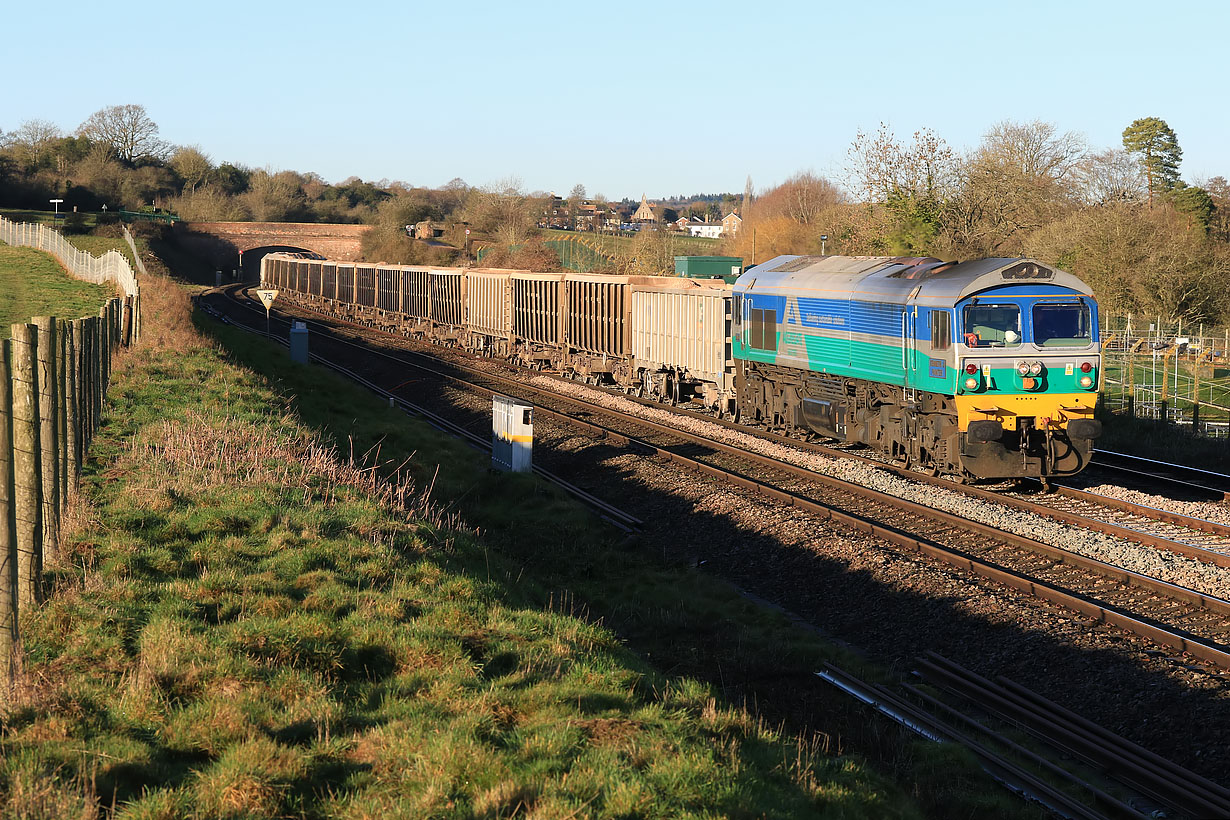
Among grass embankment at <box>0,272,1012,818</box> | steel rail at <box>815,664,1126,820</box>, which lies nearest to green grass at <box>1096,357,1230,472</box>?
grass embankment at <box>0,272,1012,818</box>

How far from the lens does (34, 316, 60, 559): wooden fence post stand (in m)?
8.62

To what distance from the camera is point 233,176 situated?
477ft

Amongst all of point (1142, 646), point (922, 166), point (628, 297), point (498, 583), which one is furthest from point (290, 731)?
point (922, 166)

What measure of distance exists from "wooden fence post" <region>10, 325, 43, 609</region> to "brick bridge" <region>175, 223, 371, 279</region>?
10931 centimetres

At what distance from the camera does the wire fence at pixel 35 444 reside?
682 centimetres

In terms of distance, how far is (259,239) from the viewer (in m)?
112

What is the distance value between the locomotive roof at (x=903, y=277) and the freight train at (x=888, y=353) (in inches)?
1.4

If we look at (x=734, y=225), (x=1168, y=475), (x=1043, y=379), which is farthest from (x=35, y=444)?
(x=734, y=225)

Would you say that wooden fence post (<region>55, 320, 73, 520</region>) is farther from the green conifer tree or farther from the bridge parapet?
the bridge parapet

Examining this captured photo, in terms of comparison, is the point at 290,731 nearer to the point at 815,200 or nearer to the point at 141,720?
the point at 141,720

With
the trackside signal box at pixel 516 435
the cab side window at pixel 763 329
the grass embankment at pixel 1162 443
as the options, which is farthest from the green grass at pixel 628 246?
the trackside signal box at pixel 516 435

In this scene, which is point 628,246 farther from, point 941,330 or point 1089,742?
point 1089,742

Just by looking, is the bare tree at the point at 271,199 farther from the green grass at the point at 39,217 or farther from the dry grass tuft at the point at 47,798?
the dry grass tuft at the point at 47,798

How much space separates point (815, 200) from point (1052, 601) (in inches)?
4107
